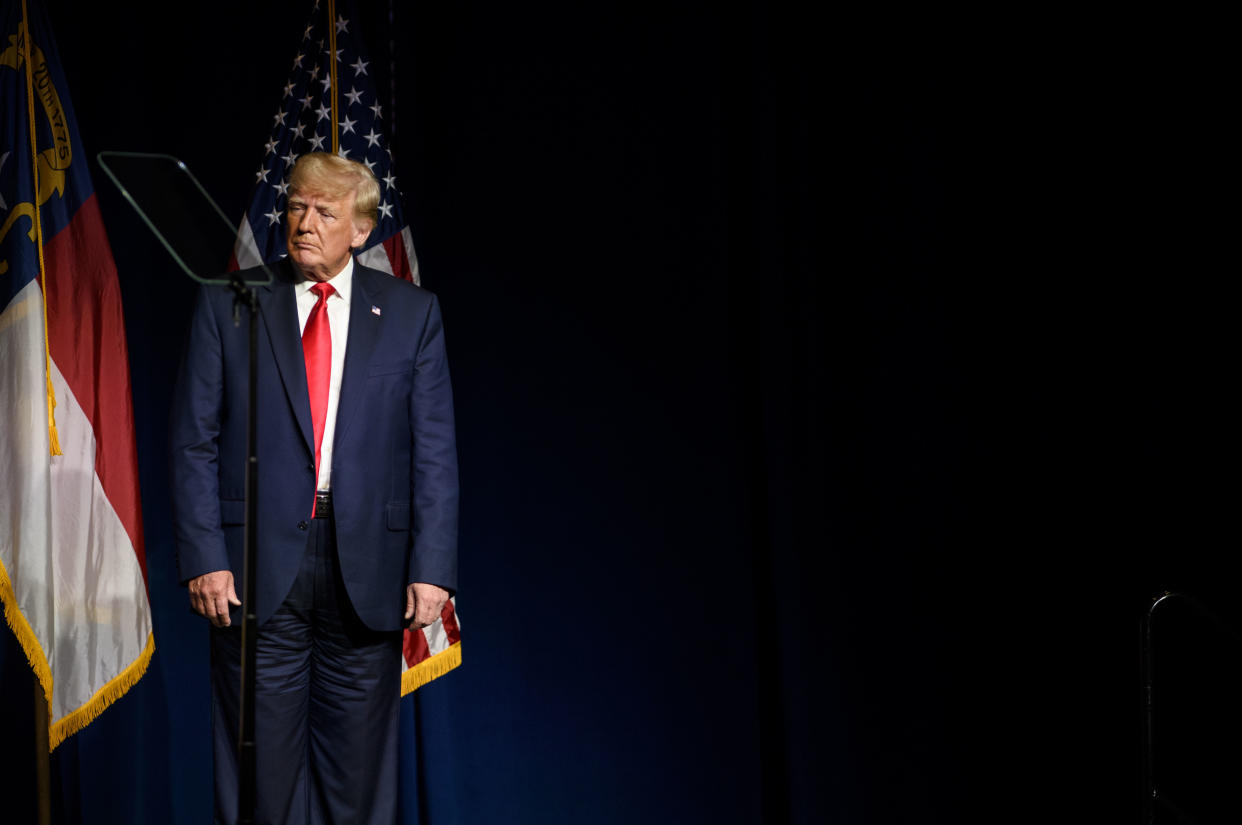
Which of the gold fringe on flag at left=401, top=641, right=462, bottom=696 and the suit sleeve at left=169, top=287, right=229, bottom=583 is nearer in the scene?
the suit sleeve at left=169, top=287, right=229, bottom=583

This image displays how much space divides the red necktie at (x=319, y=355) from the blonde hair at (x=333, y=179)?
188mm

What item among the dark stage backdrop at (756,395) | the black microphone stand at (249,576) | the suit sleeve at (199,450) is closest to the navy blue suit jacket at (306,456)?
the suit sleeve at (199,450)

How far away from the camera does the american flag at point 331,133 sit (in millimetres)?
2906

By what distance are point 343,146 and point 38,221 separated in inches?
30.6

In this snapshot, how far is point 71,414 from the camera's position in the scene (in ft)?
8.87

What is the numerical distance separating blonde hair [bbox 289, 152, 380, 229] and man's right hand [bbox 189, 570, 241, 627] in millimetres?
778

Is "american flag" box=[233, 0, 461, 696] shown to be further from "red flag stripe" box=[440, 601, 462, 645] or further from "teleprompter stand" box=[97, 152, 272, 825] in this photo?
"teleprompter stand" box=[97, 152, 272, 825]

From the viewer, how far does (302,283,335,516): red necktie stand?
2176mm

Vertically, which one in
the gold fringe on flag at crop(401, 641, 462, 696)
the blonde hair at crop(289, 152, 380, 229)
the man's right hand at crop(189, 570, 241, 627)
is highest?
the blonde hair at crop(289, 152, 380, 229)

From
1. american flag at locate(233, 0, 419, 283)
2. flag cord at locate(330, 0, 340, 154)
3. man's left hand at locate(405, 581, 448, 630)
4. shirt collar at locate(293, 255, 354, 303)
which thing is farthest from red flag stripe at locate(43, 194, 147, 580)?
man's left hand at locate(405, 581, 448, 630)

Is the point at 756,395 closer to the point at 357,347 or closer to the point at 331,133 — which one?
the point at 357,347

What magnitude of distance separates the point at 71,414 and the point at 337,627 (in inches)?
41.1

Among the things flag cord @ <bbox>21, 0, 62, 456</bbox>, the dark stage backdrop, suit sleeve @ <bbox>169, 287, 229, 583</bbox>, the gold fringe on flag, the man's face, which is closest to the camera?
suit sleeve @ <bbox>169, 287, 229, 583</bbox>

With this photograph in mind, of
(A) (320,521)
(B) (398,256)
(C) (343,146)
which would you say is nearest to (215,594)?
(A) (320,521)
